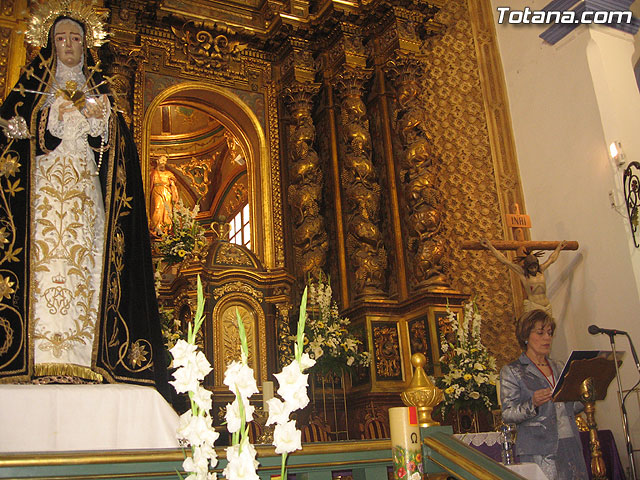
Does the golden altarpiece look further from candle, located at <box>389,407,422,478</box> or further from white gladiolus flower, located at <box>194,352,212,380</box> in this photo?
white gladiolus flower, located at <box>194,352,212,380</box>

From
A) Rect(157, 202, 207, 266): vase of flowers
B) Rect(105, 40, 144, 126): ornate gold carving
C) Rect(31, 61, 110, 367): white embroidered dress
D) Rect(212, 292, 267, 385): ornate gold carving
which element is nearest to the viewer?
Rect(31, 61, 110, 367): white embroidered dress

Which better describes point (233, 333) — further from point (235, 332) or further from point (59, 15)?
point (59, 15)

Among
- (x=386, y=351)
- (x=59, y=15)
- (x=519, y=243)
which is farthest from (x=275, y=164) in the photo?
(x=59, y=15)

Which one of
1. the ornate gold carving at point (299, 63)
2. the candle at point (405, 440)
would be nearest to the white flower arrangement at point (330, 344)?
the ornate gold carving at point (299, 63)

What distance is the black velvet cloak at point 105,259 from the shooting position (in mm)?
3779

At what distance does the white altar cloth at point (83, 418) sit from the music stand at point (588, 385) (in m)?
2.03

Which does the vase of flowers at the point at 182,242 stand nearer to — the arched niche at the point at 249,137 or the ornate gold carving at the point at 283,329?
the arched niche at the point at 249,137

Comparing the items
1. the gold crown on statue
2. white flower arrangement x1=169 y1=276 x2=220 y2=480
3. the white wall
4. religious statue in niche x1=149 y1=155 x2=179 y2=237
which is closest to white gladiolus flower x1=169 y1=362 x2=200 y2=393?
white flower arrangement x1=169 y1=276 x2=220 y2=480

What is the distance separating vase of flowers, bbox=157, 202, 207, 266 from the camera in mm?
7605

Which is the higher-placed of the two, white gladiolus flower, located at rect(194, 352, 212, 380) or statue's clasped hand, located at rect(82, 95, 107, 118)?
statue's clasped hand, located at rect(82, 95, 107, 118)

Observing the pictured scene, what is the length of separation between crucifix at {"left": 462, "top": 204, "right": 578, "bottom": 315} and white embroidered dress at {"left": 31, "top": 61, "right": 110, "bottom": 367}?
4.60 meters

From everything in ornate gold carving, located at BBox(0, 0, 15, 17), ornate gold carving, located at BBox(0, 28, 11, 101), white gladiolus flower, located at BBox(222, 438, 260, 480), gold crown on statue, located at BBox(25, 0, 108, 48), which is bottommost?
white gladiolus flower, located at BBox(222, 438, 260, 480)

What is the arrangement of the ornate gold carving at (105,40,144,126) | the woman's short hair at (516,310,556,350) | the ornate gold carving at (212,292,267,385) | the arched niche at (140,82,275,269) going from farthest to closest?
the arched niche at (140,82,275,269)
the ornate gold carving at (105,40,144,126)
the ornate gold carving at (212,292,267,385)
the woman's short hair at (516,310,556,350)

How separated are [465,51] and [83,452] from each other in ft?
29.4
